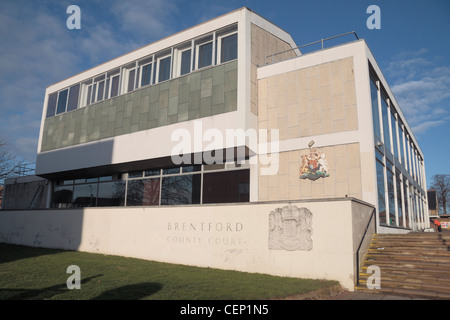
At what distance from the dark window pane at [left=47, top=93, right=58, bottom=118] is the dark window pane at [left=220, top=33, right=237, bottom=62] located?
13870mm

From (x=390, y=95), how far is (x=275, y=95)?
27.0 feet

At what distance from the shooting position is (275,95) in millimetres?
16516

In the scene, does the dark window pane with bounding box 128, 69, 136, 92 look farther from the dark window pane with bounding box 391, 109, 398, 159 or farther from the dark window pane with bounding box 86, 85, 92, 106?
the dark window pane with bounding box 391, 109, 398, 159

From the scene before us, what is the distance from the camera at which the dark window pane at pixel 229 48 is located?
655 inches

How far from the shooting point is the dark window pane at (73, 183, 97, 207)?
21.7 m

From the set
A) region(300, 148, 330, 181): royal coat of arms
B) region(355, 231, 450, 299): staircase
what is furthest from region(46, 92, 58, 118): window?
region(355, 231, 450, 299): staircase

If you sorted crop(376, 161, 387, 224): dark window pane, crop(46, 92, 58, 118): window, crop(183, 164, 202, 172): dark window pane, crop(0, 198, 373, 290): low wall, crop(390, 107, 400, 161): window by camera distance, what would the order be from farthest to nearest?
crop(46, 92, 58, 118): window < crop(390, 107, 400, 161): window < crop(183, 164, 202, 172): dark window pane < crop(376, 161, 387, 224): dark window pane < crop(0, 198, 373, 290): low wall

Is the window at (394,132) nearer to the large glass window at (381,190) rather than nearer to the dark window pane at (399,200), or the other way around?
the dark window pane at (399,200)

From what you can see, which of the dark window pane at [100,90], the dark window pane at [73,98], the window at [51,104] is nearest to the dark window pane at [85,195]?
the dark window pane at [73,98]

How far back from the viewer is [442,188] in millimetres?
66000

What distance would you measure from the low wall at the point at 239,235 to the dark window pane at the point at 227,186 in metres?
3.10

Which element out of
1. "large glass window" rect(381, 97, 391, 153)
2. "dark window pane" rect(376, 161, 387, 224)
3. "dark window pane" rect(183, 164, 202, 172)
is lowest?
"dark window pane" rect(376, 161, 387, 224)

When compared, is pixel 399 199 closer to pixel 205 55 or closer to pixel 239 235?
pixel 239 235

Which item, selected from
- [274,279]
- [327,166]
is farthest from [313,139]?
[274,279]
